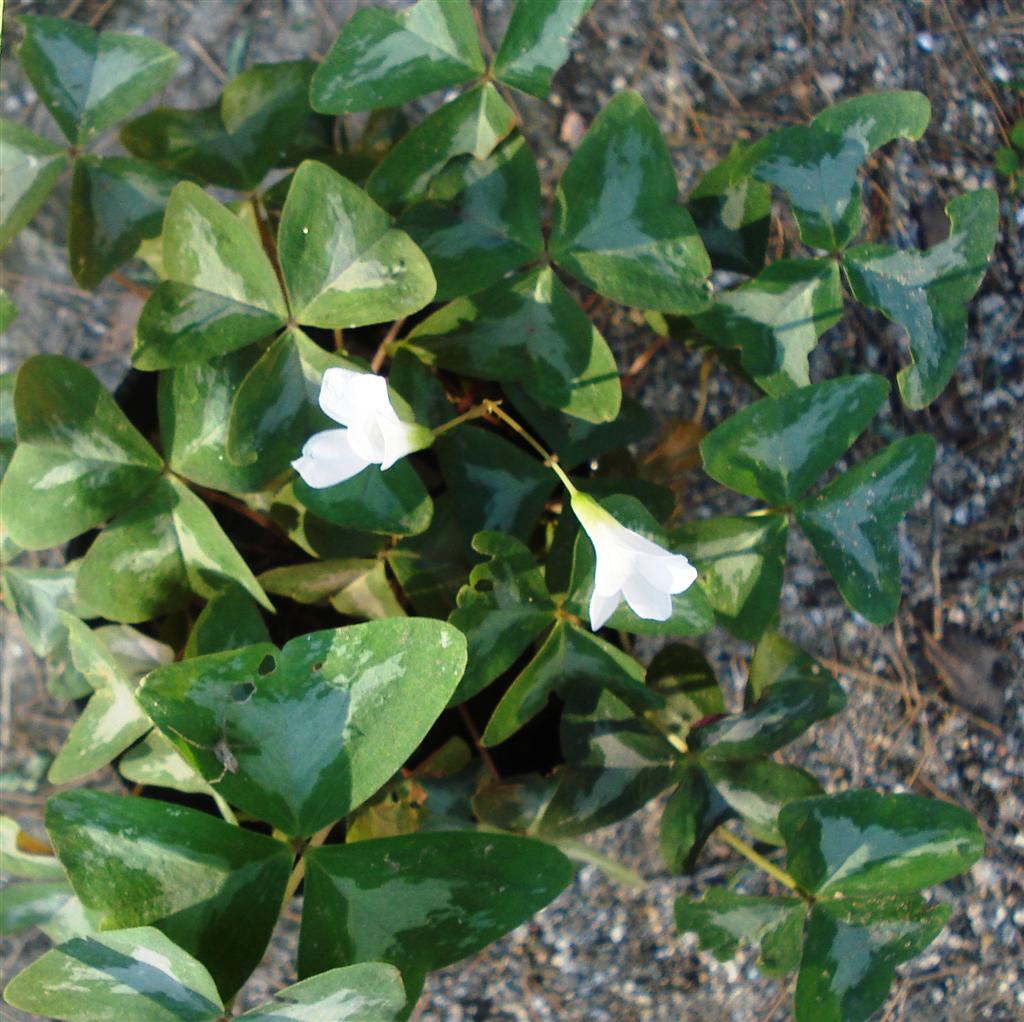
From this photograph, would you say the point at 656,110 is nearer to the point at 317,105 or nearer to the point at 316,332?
the point at 316,332

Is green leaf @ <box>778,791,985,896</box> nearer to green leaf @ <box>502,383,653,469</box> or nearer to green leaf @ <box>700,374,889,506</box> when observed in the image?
green leaf @ <box>700,374,889,506</box>

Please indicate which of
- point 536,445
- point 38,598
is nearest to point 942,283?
point 536,445

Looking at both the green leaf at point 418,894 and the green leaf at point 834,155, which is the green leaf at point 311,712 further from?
the green leaf at point 834,155

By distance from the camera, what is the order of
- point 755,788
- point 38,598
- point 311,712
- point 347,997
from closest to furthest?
point 347,997 < point 311,712 < point 755,788 < point 38,598

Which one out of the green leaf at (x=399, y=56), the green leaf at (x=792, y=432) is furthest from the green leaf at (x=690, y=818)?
the green leaf at (x=399, y=56)

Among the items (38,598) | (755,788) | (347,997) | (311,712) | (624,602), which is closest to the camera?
A: (347,997)

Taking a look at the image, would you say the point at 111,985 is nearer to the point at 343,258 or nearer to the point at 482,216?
the point at 343,258

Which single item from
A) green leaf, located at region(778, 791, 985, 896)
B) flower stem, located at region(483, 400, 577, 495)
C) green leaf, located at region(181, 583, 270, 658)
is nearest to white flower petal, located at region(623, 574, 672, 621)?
flower stem, located at region(483, 400, 577, 495)
